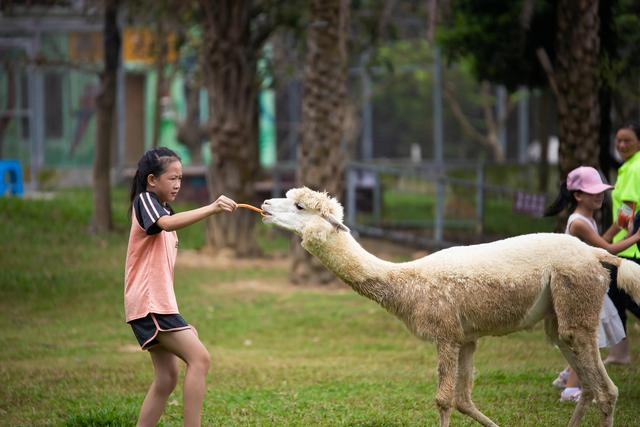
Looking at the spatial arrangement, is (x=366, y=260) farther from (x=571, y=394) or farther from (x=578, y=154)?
(x=578, y=154)

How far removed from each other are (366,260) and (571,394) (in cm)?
221

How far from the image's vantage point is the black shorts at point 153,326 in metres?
5.34

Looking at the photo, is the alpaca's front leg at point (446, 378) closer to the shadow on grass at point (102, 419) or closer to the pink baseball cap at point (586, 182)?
the pink baseball cap at point (586, 182)

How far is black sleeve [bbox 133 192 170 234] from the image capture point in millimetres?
5312

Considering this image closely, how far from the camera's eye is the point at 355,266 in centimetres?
579

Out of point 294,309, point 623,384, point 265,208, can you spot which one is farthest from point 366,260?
point 294,309

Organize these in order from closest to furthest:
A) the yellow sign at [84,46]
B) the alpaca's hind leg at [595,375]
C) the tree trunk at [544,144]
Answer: the alpaca's hind leg at [595,375] < the tree trunk at [544,144] < the yellow sign at [84,46]

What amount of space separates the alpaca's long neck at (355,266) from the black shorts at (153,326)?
895mm

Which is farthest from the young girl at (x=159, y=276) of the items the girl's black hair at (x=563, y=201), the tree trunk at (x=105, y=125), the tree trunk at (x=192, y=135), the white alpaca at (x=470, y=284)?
the tree trunk at (x=192, y=135)

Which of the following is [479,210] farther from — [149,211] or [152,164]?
[149,211]

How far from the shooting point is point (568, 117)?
10.2m

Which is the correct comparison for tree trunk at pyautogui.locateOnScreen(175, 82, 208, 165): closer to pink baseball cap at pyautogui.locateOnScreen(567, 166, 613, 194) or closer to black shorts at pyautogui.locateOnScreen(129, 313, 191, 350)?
pink baseball cap at pyautogui.locateOnScreen(567, 166, 613, 194)

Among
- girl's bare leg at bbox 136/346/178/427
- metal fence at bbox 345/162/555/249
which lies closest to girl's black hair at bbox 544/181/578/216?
girl's bare leg at bbox 136/346/178/427

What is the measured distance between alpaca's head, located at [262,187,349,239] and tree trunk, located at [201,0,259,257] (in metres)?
10.4
